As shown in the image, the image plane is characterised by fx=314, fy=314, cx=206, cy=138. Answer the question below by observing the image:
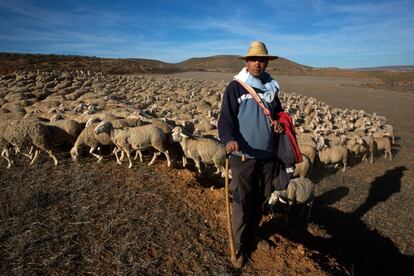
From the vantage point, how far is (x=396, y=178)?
10461mm

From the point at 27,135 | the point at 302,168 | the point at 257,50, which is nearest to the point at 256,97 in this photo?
the point at 257,50

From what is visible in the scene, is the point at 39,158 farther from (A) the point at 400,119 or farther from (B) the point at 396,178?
(A) the point at 400,119

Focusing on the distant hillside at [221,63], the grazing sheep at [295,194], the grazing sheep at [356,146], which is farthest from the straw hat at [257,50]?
the distant hillside at [221,63]

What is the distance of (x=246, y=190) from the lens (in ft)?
12.1

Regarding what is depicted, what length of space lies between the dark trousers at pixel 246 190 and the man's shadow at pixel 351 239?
3.37 feet

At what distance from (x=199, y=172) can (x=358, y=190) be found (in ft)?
16.1

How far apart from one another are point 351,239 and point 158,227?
4.60 metres

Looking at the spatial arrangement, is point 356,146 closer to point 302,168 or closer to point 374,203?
point 374,203

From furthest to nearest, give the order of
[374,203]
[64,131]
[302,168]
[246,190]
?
[374,203]
[302,168]
[64,131]
[246,190]

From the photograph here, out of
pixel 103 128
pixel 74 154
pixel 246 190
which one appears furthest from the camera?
pixel 103 128

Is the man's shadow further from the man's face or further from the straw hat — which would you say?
the straw hat

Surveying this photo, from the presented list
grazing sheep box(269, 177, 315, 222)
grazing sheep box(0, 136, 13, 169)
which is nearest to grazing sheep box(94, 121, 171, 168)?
grazing sheep box(0, 136, 13, 169)

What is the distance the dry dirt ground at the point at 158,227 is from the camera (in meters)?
3.93

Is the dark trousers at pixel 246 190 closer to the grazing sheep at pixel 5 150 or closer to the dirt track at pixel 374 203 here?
the dirt track at pixel 374 203
